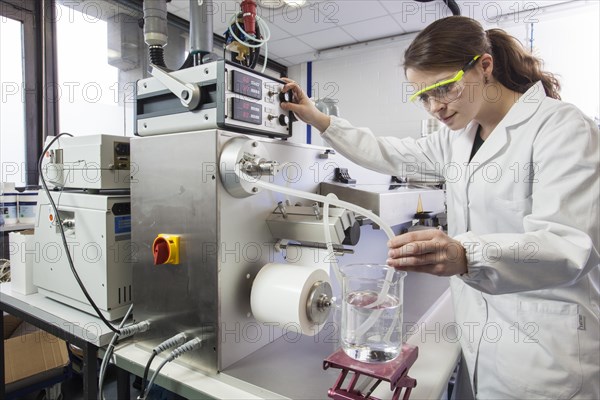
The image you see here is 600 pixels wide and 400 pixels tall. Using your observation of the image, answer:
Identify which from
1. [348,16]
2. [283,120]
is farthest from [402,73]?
[283,120]

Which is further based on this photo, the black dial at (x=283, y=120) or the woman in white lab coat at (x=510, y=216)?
the black dial at (x=283, y=120)

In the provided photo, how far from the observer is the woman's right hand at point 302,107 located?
980mm

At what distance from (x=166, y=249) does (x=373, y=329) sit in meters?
0.47

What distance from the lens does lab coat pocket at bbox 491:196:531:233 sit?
2.82 ft

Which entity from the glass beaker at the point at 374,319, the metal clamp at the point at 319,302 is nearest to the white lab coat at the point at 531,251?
the glass beaker at the point at 374,319

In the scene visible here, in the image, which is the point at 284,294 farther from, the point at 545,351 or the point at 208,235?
the point at 545,351

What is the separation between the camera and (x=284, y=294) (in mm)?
769

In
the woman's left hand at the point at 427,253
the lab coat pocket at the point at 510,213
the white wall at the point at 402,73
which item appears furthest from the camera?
the white wall at the point at 402,73

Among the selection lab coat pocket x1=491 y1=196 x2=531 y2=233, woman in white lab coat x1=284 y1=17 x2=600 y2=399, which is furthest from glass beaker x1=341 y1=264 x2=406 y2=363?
lab coat pocket x1=491 y1=196 x2=531 y2=233

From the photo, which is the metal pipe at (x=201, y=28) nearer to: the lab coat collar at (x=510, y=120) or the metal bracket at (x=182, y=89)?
the metal bracket at (x=182, y=89)

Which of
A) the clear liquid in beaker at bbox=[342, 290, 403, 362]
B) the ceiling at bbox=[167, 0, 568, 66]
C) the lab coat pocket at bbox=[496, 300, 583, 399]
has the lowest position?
the lab coat pocket at bbox=[496, 300, 583, 399]

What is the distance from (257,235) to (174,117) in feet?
1.11

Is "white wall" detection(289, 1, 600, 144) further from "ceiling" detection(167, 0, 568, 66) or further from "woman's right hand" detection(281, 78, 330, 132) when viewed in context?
"woman's right hand" detection(281, 78, 330, 132)

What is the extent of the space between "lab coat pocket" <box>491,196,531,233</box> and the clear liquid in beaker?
0.38 metres
